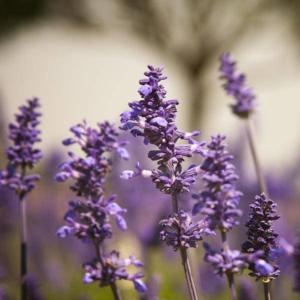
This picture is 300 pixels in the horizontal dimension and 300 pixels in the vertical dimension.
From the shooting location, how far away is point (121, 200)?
6875 mm

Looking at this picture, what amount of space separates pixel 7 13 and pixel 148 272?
14.4 metres

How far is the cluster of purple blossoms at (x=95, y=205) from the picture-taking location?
92.4 inches

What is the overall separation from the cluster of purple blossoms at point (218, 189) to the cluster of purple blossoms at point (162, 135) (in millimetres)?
211

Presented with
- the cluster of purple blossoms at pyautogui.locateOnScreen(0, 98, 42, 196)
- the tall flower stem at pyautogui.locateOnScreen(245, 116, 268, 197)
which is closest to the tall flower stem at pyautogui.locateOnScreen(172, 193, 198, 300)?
the cluster of purple blossoms at pyautogui.locateOnScreen(0, 98, 42, 196)

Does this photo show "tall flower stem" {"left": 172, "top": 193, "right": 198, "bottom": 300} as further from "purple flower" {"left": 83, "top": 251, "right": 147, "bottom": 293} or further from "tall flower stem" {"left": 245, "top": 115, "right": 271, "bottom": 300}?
"tall flower stem" {"left": 245, "top": 115, "right": 271, "bottom": 300}

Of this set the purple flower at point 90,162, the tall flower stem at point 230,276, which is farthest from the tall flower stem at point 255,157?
the tall flower stem at point 230,276

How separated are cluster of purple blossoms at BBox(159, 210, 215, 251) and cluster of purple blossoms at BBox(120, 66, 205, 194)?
9cm

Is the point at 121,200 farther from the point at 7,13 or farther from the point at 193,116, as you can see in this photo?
the point at 7,13

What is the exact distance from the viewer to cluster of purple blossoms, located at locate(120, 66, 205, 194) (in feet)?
6.75

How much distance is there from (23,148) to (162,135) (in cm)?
95

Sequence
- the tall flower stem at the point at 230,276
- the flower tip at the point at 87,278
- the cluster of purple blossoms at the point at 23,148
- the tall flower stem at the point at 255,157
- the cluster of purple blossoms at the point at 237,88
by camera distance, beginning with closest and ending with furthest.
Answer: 1. the tall flower stem at the point at 230,276
2. the flower tip at the point at 87,278
3. the cluster of purple blossoms at the point at 23,148
4. the tall flower stem at the point at 255,157
5. the cluster of purple blossoms at the point at 237,88

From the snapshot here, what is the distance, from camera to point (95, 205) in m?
2.36

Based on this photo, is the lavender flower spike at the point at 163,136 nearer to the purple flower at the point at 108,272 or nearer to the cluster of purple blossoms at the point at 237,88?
the purple flower at the point at 108,272

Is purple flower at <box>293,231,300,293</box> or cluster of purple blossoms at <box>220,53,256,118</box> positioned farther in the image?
cluster of purple blossoms at <box>220,53,256,118</box>
